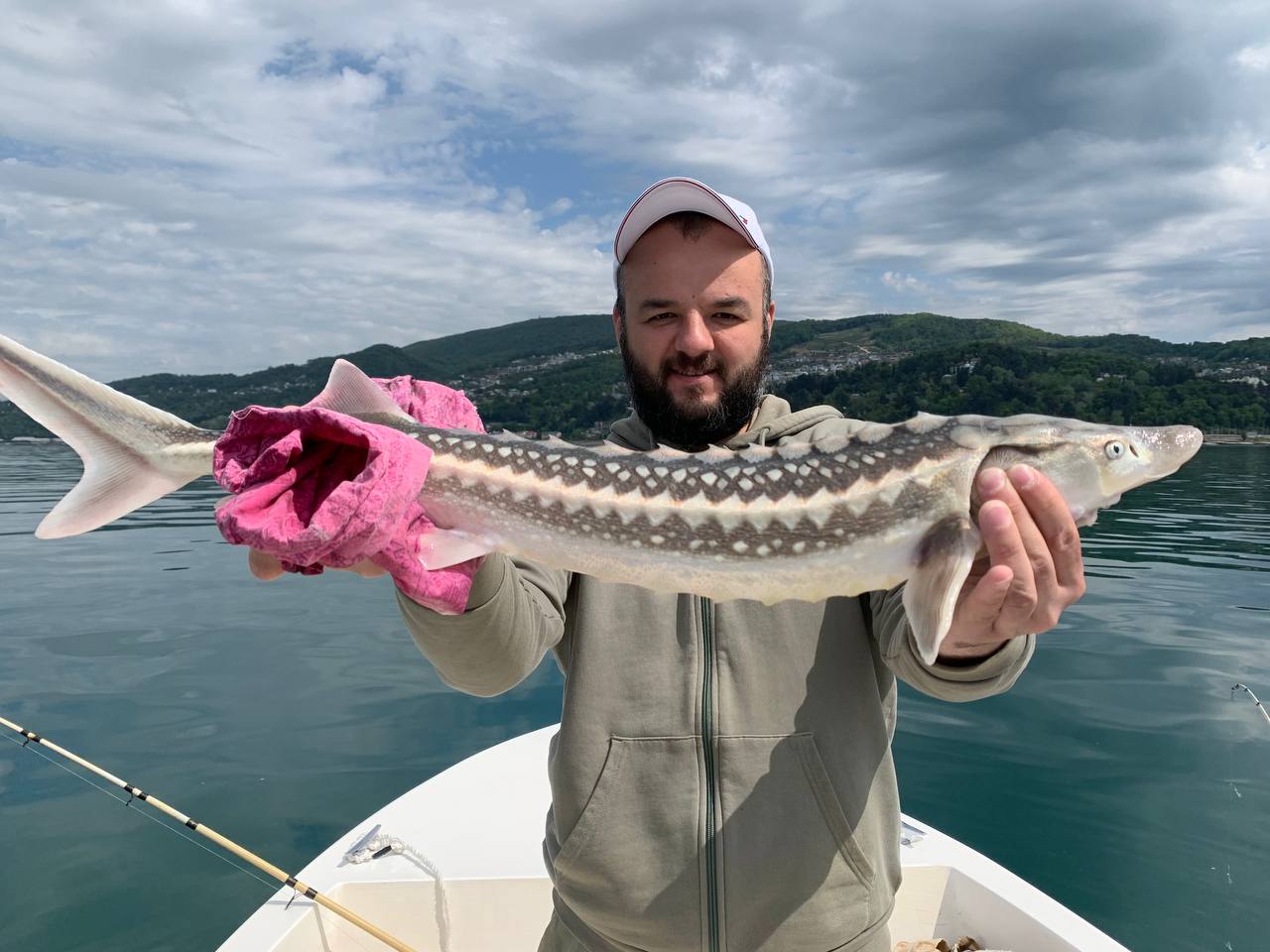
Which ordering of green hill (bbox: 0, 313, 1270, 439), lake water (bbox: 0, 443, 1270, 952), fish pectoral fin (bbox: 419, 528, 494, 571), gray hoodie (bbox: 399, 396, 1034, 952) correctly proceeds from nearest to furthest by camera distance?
fish pectoral fin (bbox: 419, 528, 494, 571) < gray hoodie (bbox: 399, 396, 1034, 952) < lake water (bbox: 0, 443, 1270, 952) < green hill (bbox: 0, 313, 1270, 439)

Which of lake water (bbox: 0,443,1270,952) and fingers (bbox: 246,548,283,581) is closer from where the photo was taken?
fingers (bbox: 246,548,283,581)

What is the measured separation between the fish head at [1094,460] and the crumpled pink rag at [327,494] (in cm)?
157

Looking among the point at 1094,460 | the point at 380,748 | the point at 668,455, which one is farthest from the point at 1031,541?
the point at 380,748

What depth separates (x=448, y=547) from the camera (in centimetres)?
218

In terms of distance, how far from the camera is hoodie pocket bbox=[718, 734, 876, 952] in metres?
2.39

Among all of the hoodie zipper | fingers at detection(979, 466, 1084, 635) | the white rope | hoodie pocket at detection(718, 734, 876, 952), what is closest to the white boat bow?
the white rope

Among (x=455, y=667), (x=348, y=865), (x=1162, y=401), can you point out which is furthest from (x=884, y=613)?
(x=1162, y=401)

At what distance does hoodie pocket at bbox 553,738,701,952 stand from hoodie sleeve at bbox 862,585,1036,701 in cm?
68

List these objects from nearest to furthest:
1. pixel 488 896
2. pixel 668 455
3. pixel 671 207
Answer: pixel 668 455 < pixel 671 207 < pixel 488 896

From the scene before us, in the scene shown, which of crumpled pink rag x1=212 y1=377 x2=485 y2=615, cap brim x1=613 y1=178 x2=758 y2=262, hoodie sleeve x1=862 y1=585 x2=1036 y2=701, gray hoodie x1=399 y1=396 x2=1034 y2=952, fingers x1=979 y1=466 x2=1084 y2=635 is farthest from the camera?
cap brim x1=613 y1=178 x2=758 y2=262

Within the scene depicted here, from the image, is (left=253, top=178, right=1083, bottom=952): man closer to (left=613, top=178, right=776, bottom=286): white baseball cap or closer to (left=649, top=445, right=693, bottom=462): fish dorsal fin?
(left=649, top=445, right=693, bottom=462): fish dorsal fin

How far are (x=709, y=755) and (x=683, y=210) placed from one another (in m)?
1.97

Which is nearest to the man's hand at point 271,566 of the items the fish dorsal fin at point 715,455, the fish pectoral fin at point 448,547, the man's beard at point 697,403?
the fish pectoral fin at point 448,547

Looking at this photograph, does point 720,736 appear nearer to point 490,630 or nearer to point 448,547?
point 490,630
